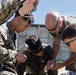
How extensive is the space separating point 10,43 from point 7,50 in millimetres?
105

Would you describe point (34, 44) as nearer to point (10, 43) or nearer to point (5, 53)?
point (10, 43)

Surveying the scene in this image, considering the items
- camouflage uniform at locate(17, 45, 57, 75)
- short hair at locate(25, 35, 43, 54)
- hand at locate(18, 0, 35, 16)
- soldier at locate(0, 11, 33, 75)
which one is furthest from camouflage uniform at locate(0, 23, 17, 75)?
camouflage uniform at locate(17, 45, 57, 75)

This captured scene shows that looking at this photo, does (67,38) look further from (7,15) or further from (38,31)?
(38,31)

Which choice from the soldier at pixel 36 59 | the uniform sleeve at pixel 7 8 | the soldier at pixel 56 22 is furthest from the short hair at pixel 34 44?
the uniform sleeve at pixel 7 8

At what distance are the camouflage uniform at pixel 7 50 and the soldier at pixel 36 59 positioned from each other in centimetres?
38

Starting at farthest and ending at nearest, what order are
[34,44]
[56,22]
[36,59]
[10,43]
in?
[36,59], [34,44], [56,22], [10,43]

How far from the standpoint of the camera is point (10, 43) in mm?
2592

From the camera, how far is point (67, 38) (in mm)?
2316

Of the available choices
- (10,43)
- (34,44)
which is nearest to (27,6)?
(10,43)

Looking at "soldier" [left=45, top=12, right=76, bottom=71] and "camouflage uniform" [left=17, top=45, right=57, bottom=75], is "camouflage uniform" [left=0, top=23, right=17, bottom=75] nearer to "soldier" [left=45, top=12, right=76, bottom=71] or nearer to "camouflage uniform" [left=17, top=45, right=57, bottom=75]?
"soldier" [left=45, top=12, right=76, bottom=71]

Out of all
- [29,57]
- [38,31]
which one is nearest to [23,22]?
[29,57]

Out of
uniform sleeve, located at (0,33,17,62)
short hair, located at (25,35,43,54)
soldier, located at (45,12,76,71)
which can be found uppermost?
soldier, located at (45,12,76,71)

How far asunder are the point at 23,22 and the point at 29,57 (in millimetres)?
508

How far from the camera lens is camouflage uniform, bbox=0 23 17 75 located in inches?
98.0
